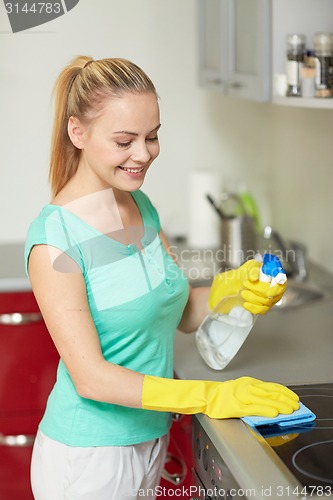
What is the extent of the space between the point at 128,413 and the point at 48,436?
16 cm

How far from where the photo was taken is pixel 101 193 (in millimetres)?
1569

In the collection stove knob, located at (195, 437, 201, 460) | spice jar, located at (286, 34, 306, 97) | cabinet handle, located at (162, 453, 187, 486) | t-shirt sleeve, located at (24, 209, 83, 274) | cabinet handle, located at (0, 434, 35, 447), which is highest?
spice jar, located at (286, 34, 306, 97)

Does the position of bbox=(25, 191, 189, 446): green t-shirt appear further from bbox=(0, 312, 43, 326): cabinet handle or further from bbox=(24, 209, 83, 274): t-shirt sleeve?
bbox=(0, 312, 43, 326): cabinet handle

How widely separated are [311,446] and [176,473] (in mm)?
851

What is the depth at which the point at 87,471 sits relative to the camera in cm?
154

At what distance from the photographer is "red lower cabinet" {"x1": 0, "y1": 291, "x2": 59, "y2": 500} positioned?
2.37 metres

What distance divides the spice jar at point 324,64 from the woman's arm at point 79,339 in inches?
29.0

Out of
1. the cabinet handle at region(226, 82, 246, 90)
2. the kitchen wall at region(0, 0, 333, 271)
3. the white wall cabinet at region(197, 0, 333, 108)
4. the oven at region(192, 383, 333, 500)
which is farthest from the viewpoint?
the kitchen wall at region(0, 0, 333, 271)

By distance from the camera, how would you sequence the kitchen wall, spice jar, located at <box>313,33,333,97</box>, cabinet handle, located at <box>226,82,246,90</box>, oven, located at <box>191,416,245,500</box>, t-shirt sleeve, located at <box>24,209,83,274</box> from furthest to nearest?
the kitchen wall → cabinet handle, located at <box>226,82,246,90</box> → spice jar, located at <box>313,33,333,97</box> → t-shirt sleeve, located at <box>24,209,83,274</box> → oven, located at <box>191,416,245,500</box>

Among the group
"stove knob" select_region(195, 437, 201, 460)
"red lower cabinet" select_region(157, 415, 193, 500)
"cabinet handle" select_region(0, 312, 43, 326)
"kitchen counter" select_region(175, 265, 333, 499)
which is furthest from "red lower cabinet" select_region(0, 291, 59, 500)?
"stove knob" select_region(195, 437, 201, 460)

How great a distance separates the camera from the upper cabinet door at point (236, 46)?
1.99 meters

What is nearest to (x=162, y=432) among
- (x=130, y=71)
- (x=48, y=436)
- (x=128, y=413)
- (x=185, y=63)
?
(x=128, y=413)

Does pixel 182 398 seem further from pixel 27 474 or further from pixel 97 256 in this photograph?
pixel 27 474

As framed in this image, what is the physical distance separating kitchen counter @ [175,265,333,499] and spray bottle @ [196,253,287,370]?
32 millimetres
